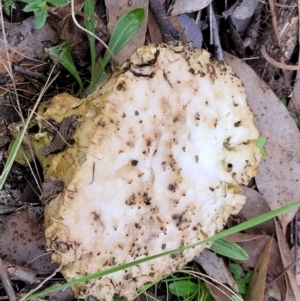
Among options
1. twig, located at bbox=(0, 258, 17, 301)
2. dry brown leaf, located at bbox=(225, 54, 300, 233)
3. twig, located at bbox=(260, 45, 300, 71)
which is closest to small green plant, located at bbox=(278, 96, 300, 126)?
dry brown leaf, located at bbox=(225, 54, 300, 233)

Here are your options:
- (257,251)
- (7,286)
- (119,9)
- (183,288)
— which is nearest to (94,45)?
(119,9)

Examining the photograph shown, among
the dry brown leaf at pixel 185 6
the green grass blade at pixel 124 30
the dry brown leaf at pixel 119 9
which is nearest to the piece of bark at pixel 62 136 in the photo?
the green grass blade at pixel 124 30

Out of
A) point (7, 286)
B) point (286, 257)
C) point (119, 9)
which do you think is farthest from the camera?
point (286, 257)

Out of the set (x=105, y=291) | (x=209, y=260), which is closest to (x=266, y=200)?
(x=209, y=260)

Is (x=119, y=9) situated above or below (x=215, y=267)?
above

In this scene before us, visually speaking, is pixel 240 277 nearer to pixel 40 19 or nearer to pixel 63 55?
pixel 63 55

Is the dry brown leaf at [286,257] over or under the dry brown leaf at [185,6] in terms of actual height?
under

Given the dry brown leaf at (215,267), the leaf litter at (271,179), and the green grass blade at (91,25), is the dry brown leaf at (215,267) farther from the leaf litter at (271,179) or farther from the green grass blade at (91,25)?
the green grass blade at (91,25)

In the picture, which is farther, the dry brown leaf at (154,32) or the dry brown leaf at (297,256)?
the dry brown leaf at (297,256)
